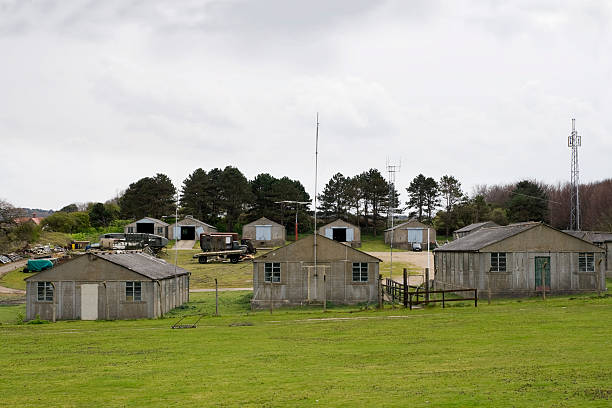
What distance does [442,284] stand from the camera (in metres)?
52.6

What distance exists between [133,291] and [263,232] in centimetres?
6315

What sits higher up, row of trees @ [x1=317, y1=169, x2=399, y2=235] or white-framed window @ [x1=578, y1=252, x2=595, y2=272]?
row of trees @ [x1=317, y1=169, x2=399, y2=235]

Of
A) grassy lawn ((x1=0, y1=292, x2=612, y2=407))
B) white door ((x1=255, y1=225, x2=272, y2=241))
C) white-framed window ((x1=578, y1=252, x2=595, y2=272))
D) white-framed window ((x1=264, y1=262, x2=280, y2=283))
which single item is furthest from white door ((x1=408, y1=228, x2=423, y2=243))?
grassy lawn ((x1=0, y1=292, x2=612, y2=407))

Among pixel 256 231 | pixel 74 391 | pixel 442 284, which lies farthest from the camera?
pixel 256 231

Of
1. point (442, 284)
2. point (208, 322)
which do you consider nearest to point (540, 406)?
point (208, 322)

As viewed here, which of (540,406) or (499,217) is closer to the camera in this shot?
(540,406)

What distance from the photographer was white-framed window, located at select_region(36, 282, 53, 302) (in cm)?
3975

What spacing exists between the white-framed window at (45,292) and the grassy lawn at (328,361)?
4968mm

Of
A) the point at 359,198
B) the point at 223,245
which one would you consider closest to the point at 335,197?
the point at 359,198

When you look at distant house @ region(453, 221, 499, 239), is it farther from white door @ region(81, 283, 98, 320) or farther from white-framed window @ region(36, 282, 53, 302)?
white-framed window @ region(36, 282, 53, 302)

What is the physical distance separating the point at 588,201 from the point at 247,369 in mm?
117239

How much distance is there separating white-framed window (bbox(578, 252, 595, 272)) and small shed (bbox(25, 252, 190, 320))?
94.2ft

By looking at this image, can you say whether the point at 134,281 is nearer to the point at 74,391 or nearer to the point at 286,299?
the point at 286,299

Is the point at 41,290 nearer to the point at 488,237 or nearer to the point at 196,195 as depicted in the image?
the point at 488,237
